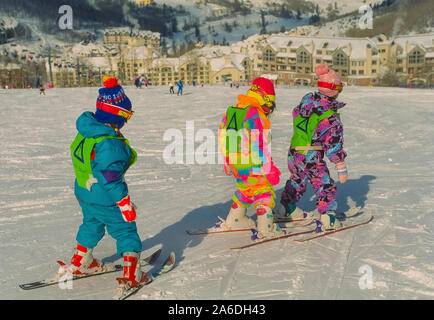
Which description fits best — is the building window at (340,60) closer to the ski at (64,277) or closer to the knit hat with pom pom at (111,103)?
the ski at (64,277)

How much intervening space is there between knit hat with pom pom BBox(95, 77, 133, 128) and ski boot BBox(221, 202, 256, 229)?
1.83m

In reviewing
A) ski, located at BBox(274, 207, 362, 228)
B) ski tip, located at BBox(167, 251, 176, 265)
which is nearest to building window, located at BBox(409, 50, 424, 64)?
ski, located at BBox(274, 207, 362, 228)

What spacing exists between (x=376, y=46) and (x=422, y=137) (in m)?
50.3

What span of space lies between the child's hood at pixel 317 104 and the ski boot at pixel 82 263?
2.47 m

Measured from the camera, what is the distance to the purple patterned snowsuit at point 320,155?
423cm

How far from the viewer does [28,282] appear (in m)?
3.65

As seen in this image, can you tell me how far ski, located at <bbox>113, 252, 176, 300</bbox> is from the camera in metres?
3.32

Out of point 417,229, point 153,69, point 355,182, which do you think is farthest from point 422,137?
point 153,69

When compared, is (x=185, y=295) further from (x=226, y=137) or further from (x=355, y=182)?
(x=355, y=182)

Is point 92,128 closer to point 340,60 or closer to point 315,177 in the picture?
point 315,177

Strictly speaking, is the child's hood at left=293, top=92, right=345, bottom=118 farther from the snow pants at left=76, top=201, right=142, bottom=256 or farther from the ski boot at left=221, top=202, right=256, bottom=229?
the snow pants at left=76, top=201, right=142, bottom=256

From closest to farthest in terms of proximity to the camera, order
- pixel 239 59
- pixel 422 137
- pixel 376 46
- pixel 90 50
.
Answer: pixel 422 137 → pixel 376 46 → pixel 239 59 → pixel 90 50

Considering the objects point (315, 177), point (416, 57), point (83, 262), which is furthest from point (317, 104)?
point (416, 57)

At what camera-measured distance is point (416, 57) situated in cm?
5644
